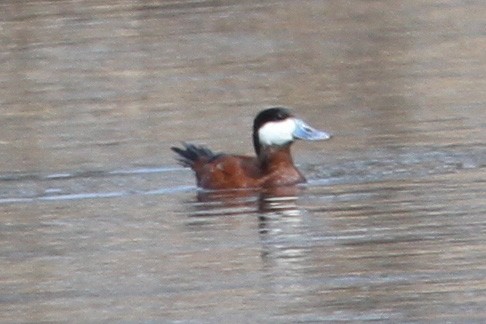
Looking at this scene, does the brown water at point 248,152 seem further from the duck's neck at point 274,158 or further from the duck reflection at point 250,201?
the duck's neck at point 274,158

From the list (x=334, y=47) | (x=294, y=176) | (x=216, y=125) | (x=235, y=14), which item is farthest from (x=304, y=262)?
(x=235, y=14)

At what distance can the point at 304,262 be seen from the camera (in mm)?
10281

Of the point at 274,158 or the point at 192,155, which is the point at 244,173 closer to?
the point at 274,158

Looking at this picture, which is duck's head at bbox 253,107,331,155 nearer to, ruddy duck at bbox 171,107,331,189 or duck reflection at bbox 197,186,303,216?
ruddy duck at bbox 171,107,331,189

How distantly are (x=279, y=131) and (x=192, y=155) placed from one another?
0.61m

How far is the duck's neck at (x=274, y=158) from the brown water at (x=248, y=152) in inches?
8.4

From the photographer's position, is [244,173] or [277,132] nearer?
[244,173]

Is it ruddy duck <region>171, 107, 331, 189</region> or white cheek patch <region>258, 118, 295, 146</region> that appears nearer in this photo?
ruddy duck <region>171, 107, 331, 189</region>

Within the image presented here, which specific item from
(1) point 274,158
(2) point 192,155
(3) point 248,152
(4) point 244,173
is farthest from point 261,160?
(3) point 248,152

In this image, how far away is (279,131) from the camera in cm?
1397

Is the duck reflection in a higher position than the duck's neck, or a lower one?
lower

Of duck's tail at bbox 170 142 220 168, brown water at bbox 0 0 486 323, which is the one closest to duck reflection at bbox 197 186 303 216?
brown water at bbox 0 0 486 323

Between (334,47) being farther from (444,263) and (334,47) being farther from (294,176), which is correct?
(444,263)

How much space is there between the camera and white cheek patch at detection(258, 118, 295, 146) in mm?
13922
